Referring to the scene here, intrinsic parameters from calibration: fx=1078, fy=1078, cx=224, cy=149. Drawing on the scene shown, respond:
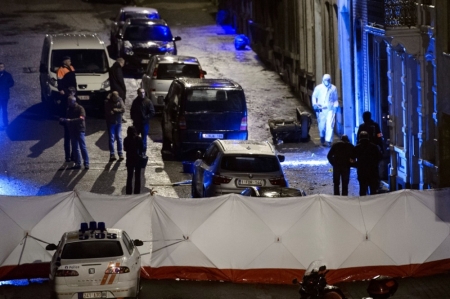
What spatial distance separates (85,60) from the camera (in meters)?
31.3

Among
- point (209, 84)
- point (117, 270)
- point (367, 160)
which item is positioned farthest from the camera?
point (209, 84)

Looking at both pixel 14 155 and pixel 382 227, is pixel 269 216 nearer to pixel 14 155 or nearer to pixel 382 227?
pixel 382 227

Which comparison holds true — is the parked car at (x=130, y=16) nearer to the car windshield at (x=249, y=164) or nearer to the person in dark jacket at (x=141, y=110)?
the person in dark jacket at (x=141, y=110)

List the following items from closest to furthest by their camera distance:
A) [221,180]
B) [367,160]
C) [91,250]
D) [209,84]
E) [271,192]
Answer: [91,250] < [271,192] < [221,180] < [367,160] < [209,84]

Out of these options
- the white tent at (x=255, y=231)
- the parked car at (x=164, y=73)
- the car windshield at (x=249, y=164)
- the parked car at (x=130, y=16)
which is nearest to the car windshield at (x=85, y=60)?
the parked car at (x=164, y=73)

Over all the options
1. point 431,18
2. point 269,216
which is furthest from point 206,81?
point 269,216

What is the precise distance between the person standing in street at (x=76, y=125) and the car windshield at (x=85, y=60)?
6039 millimetres

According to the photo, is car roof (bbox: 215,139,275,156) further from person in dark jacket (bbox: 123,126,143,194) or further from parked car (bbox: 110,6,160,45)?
parked car (bbox: 110,6,160,45)

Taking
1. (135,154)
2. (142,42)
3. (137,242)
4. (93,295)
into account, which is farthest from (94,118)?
(93,295)

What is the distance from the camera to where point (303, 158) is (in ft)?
88.4

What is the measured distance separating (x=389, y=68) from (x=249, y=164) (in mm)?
5335

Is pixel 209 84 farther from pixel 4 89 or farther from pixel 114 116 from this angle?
pixel 4 89

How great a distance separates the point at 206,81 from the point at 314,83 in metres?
6.76

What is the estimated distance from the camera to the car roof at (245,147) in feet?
68.9
